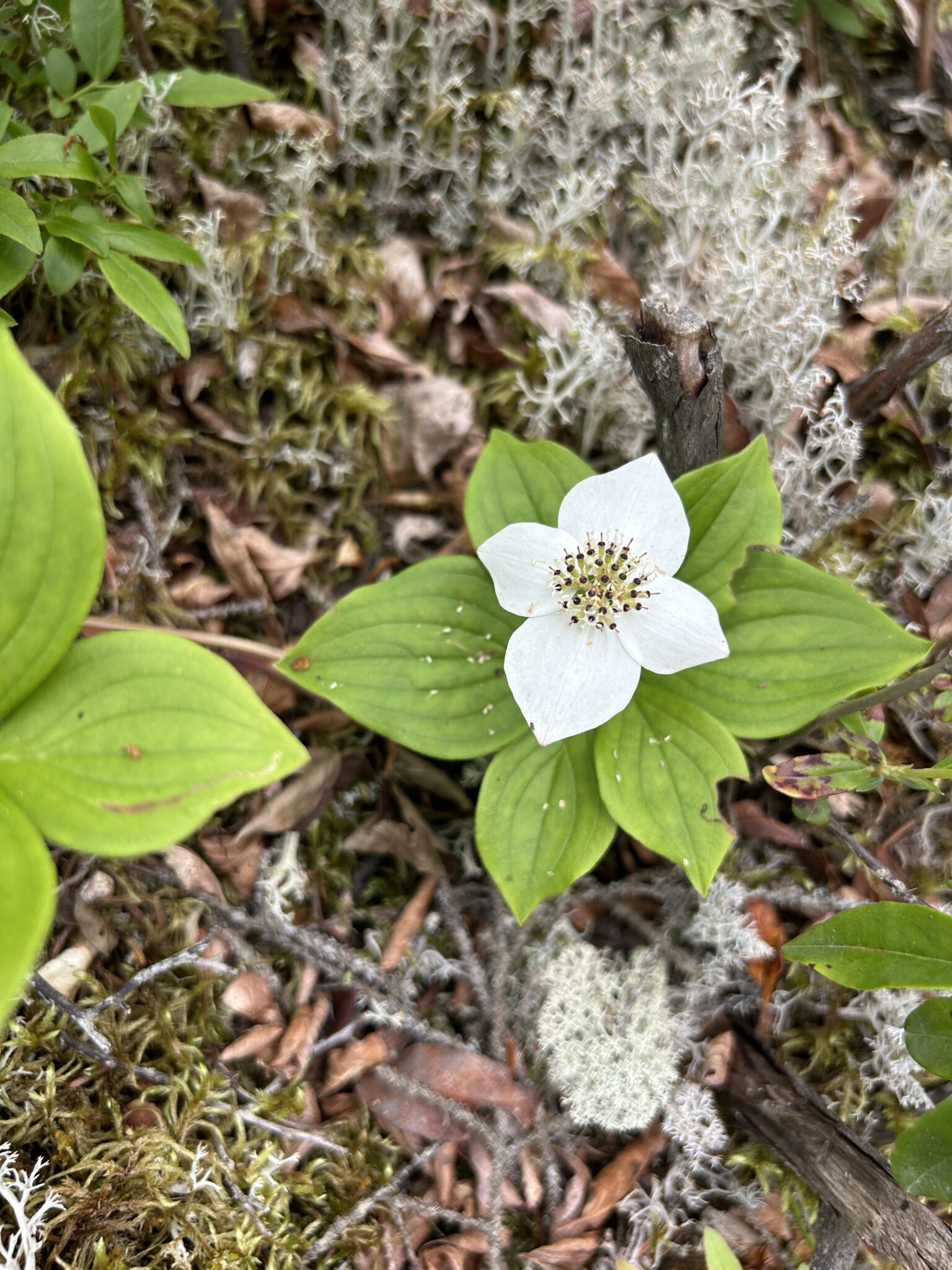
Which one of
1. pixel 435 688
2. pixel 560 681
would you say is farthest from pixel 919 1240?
pixel 435 688

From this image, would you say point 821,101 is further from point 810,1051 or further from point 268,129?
point 810,1051

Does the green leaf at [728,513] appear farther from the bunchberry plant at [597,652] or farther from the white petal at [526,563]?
the white petal at [526,563]

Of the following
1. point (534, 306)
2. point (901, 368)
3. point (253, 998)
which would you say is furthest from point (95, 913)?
point (901, 368)

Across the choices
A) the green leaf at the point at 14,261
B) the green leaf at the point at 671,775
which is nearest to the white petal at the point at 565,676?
the green leaf at the point at 671,775

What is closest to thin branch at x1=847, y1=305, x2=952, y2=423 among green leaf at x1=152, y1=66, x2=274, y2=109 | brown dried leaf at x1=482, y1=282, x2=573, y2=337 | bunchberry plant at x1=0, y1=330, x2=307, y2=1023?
brown dried leaf at x1=482, y1=282, x2=573, y2=337

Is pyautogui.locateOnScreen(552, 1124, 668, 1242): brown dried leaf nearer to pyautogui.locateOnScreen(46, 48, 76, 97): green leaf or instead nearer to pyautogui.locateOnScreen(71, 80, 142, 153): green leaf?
pyautogui.locateOnScreen(71, 80, 142, 153): green leaf
